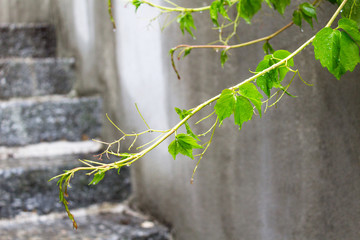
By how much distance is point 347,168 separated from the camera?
2.24ft

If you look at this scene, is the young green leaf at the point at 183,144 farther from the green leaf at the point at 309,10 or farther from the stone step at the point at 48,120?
the stone step at the point at 48,120

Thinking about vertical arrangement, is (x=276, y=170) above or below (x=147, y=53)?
below

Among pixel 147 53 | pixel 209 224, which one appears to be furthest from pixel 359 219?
pixel 147 53

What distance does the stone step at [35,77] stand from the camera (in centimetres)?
175

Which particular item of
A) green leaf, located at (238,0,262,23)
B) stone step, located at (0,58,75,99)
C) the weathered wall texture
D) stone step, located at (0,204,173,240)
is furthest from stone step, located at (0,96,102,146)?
green leaf, located at (238,0,262,23)

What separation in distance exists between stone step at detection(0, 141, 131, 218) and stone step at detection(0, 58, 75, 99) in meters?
0.41

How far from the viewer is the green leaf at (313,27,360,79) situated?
46 cm

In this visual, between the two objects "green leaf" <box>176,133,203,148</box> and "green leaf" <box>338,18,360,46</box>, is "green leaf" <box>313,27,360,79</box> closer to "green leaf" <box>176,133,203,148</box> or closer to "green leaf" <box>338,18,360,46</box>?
"green leaf" <box>338,18,360,46</box>

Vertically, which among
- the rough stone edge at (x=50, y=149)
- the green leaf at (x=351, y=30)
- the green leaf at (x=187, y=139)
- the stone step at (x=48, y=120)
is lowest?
the rough stone edge at (x=50, y=149)

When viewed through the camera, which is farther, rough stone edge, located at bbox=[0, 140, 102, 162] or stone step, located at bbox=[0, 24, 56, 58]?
stone step, located at bbox=[0, 24, 56, 58]

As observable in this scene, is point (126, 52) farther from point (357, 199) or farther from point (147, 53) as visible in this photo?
point (357, 199)

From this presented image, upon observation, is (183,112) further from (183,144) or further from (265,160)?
(265,160)

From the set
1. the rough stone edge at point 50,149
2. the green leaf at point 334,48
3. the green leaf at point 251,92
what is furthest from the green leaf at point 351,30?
the rough stone edge at point 50,149

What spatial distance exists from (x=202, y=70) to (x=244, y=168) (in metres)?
0.26
